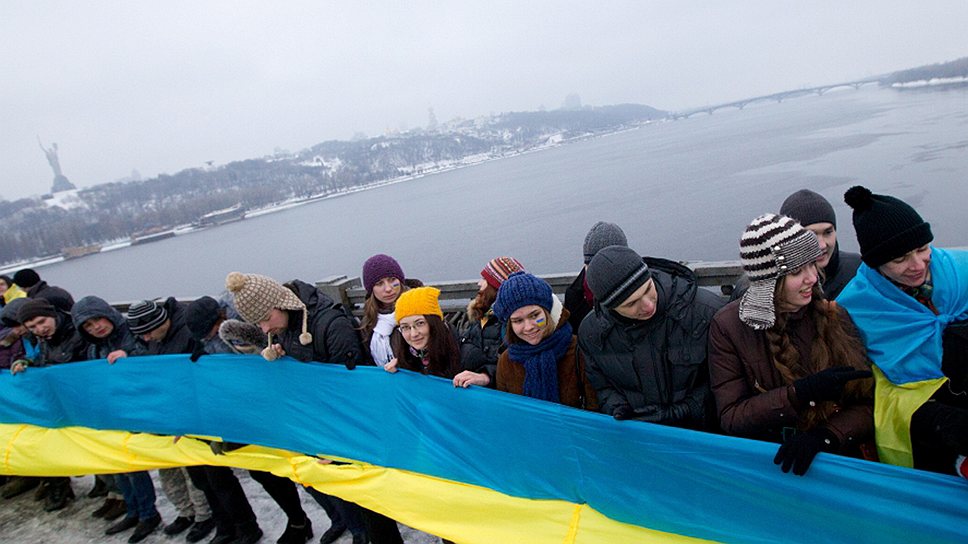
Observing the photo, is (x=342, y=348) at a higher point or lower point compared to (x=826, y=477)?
higher

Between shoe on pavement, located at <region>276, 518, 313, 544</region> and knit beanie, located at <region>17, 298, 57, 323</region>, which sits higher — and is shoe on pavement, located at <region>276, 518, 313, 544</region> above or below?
below

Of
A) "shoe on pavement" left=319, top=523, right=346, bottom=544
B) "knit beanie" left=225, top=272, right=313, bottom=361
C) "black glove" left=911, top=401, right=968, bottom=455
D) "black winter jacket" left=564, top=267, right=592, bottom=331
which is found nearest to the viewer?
"black glove" left=911, top=401, right=968, bottom=455

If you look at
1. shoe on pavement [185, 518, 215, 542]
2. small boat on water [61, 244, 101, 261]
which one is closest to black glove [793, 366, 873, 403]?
shoe on pavement [185, 518, 215, 542]

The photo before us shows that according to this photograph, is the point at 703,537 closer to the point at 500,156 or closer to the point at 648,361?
the point at 648,361

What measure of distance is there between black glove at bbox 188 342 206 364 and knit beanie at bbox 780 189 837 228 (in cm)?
405

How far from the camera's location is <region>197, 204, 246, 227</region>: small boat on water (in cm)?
9388

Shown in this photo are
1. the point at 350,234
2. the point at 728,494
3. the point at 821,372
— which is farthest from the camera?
the point at 350,234

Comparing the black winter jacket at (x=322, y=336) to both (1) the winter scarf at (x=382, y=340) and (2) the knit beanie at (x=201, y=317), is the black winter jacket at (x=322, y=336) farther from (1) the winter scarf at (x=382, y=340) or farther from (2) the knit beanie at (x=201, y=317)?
(2) the knit beanie at (x=201, y=317)

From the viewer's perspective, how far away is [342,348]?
3707 millimetres

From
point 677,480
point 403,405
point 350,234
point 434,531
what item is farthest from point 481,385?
point 350,234

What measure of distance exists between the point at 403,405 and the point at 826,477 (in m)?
2.24

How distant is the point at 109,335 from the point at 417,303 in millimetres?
3123

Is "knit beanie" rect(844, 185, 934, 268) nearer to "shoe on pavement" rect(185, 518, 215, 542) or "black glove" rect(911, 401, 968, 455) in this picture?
"black glove" rect(911, 401, 968, 455)

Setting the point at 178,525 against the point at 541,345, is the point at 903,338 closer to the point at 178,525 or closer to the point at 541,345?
the point at 541,345
